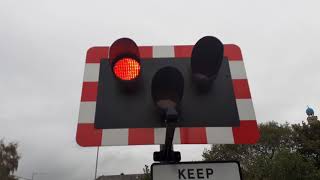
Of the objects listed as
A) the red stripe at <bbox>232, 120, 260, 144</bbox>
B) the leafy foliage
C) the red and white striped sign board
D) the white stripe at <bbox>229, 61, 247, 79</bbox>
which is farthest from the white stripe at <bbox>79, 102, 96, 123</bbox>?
the leafy foliage

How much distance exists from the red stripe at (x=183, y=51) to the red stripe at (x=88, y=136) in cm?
107

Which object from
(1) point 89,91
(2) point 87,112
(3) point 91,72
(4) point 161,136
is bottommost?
(4) point 161,136

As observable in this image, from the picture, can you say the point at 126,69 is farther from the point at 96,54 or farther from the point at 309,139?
the point at 309,139

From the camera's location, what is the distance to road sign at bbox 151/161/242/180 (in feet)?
8.09

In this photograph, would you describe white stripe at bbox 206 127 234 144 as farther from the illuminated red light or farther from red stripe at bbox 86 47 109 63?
red stripe at bbox 86 47 109 63

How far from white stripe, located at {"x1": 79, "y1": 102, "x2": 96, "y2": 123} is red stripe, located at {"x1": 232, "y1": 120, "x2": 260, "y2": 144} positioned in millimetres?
1201

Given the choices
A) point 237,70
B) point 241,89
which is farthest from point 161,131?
point 237,70

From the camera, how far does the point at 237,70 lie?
3152mm

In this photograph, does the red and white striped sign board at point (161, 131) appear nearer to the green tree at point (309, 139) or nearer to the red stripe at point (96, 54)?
the red stripe at point (96, 54)

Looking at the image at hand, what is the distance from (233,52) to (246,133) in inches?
36.1

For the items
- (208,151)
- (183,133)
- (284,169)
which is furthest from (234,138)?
(208,151)

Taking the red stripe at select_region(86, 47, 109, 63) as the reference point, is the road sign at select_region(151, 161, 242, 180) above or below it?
below

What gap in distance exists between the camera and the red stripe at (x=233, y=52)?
326 cm

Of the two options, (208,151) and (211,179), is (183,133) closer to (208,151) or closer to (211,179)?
(211,179)
